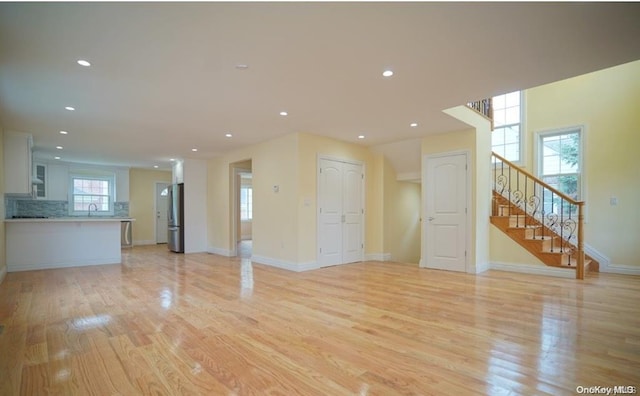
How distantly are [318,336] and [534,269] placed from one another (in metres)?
4.46

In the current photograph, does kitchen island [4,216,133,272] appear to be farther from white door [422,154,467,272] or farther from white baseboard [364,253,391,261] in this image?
white door [422,154,467,272]

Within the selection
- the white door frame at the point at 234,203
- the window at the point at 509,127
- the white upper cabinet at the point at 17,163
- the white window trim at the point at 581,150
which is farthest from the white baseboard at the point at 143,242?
the white window trim at the point at 581,150

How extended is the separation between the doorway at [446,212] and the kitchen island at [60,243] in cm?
631

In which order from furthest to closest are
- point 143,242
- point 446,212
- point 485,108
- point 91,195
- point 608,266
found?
point 143,242 < point 91,195 < point 485,108 < point 446,212 < point 608,266

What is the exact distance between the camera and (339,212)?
20.3ft

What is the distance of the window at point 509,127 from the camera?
671cm

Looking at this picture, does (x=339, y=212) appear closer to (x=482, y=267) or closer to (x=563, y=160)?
(x=482, y=267)

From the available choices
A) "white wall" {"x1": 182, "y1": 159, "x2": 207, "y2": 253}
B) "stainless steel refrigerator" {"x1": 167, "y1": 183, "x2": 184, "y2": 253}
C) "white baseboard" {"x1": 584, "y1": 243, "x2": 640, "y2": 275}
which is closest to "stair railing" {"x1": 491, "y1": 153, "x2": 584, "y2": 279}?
"white baseboard" {"x1": 584, "y1": 243, "x2": 640, "y2": 275}

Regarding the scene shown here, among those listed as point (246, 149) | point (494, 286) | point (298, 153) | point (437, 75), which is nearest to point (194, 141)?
point (246, 149)

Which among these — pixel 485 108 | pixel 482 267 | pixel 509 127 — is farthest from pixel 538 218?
pixel 485 108

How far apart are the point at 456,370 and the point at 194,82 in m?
3.52

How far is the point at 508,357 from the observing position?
7.34ft

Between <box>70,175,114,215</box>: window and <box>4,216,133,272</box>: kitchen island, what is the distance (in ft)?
11.3

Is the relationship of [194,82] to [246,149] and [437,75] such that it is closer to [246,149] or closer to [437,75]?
[437,75]
